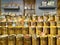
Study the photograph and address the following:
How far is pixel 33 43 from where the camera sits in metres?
1.70

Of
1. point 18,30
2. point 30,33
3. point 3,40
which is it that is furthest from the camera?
point 18,30

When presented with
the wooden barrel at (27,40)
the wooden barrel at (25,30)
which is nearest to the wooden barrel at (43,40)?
the wooden barrel at (27,40)

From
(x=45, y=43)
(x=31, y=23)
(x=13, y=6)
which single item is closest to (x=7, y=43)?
(x=45, y=43)

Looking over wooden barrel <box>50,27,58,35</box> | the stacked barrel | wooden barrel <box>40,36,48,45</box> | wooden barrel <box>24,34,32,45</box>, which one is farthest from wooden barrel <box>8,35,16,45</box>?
wooden barrel <box>50,27,58,35</box>

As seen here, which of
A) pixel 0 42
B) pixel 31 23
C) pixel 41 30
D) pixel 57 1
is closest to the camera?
pixel 0 42

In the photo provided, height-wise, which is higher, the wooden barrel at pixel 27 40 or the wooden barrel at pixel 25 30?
the wooden barrel at pixel 25 30

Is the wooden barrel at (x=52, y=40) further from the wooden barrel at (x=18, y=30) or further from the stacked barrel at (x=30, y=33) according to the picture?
the wooden barrel at (x=18, y=30)

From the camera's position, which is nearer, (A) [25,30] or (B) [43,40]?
(B) [43,40]

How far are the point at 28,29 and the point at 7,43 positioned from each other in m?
0.43

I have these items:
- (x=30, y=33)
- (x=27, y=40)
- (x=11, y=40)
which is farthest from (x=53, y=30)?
(x=11, y=40)

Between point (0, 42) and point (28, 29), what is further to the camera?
point (28, 29)

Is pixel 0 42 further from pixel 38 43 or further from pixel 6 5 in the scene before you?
pixel 6 5

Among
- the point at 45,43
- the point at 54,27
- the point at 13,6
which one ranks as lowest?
the point at 45,43

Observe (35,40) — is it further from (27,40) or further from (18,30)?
(18,30)
